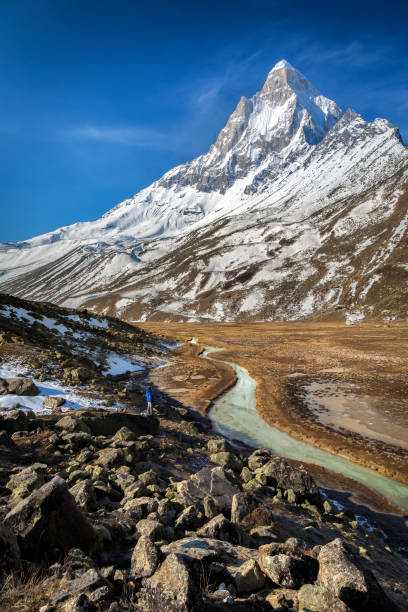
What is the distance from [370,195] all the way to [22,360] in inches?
8659

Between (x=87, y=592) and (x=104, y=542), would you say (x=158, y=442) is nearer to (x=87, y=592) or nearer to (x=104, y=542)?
(x=104, y=542)

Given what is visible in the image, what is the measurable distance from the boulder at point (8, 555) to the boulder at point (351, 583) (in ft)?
17.3

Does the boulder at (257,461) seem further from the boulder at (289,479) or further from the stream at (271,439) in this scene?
the stream at (271,439)

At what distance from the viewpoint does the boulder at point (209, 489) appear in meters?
9.48

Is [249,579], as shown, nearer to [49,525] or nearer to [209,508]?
[209,508]

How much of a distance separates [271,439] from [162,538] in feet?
54.7

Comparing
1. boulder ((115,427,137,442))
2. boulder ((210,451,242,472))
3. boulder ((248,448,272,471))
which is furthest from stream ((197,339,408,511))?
boulder ((115,427,137,442))

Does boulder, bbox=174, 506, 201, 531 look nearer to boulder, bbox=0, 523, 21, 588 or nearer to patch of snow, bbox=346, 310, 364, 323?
boulder, bbox=0, 523, 21, 588

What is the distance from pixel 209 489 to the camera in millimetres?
10023

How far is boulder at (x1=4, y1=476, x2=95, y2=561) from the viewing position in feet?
18.6

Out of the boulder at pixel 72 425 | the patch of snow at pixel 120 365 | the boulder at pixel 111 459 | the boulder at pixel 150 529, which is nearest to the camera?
the boulder at pixel 150 529

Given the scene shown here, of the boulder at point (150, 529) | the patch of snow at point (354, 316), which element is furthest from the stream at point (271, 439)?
the patch of snow at point (354, 316)

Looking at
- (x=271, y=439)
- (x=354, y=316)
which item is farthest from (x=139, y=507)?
(x=354, y=316)

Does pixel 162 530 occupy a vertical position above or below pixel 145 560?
below
